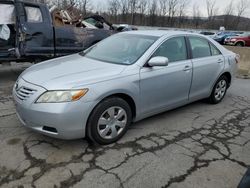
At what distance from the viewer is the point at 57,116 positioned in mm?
2992

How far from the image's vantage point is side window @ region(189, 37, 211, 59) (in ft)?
15.3

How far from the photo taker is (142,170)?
3.01m

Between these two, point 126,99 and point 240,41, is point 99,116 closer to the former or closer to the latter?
point 126,99

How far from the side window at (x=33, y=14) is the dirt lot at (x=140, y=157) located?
302cm

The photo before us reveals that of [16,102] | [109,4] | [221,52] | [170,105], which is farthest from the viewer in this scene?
[109,4]

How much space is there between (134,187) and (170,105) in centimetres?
188

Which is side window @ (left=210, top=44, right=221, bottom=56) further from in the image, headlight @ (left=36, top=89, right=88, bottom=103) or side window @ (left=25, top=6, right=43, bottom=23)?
side window @ (left=25, top=6, right=43, bottom=23)

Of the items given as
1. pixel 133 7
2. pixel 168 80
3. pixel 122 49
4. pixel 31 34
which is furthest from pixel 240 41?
pixel 133 7

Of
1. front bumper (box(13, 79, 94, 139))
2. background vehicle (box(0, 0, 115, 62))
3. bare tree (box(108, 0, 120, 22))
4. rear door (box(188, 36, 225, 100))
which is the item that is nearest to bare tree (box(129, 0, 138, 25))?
bare tree (box(108, 0, 120, 22))

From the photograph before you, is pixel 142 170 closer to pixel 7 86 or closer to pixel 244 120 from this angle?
pixel 244 120

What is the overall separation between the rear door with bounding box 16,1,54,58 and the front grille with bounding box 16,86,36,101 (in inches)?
138

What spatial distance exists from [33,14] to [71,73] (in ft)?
13.6

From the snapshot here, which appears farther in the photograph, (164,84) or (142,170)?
(164,84)

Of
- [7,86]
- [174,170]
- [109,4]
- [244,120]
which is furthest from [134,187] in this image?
[109,4]
